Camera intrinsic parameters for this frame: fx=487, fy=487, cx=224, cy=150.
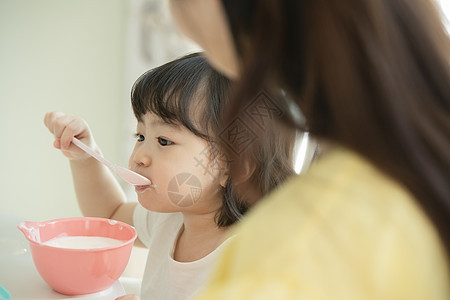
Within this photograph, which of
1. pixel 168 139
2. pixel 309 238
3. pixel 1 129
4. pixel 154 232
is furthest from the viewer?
pixel 1 129

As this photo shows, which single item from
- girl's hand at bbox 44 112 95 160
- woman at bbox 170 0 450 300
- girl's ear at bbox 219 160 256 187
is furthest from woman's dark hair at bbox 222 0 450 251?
girl's hand at bbox 44 112 95 160

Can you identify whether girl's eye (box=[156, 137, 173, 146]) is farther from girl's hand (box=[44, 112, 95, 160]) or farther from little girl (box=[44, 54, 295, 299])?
girl's hand (box=[44, 112, 95, 160])

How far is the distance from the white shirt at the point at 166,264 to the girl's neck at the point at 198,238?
0.07ft

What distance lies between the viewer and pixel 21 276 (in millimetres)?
704

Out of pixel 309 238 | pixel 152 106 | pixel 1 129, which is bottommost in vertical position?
pixel 1 129

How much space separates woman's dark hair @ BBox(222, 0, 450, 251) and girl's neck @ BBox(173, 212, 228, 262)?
508 millimetres

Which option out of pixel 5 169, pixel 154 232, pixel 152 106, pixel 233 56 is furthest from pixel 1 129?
pixel 233 56

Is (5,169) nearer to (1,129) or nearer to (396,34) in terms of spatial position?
(1,129)

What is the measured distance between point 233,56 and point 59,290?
0.45 metres

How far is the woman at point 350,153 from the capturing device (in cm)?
28

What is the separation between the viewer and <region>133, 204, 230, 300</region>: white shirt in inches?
31.2

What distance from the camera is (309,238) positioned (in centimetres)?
28

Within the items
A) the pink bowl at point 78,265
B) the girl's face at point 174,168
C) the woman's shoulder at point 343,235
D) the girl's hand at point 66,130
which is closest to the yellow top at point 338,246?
the woman's shoulder at point 343,235

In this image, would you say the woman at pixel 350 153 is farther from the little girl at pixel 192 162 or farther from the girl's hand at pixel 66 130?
the girl's hand at pixel 66 130
